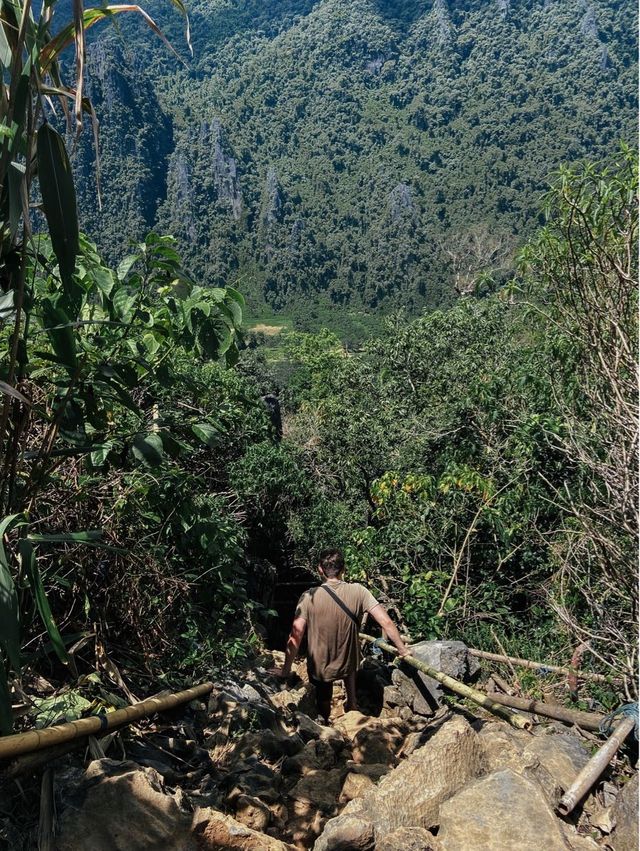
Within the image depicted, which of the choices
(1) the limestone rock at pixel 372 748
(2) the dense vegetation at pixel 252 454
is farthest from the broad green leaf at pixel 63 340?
(1) the limestone rock at pixel 372 748

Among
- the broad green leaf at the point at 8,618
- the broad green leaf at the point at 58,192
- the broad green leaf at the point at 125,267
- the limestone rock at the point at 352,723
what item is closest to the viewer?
the broad green leaf at the point at 8,618

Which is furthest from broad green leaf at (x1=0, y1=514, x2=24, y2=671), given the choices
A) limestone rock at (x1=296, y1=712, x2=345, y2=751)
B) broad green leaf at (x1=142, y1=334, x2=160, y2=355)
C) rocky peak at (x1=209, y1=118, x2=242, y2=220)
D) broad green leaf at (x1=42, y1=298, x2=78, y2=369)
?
rocky peak at (x1=209, y1=118, x2=242, y2=220)

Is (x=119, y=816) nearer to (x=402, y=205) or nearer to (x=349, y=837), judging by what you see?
(x=349, y=837)

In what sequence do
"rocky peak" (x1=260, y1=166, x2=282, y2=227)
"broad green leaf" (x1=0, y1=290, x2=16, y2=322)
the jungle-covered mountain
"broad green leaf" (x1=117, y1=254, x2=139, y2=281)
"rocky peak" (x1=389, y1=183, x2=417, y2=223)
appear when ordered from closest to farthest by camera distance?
"broad green leaf" (x1=0, y1=290, x2=16, y2=322) < "broad green leaf" (x1=117, y1=254, x2=139, y2=281) < the jungle-covered mountain < "rocky peak" (x1=389, y1=183, x2=417, y2=223) < "rocky peak" (x1=260, y1=166, x2=282, y2=227)

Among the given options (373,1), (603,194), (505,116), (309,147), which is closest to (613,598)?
(603,194)

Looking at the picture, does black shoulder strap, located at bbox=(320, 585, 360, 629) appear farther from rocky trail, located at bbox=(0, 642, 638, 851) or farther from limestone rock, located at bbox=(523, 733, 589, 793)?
limestone rock, located at bbox=(523, 733, 589, 793)

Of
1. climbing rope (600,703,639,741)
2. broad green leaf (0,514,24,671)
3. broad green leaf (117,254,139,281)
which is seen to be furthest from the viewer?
climbing rope (600,703,639,741)

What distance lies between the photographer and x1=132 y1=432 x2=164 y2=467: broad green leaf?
250 cm

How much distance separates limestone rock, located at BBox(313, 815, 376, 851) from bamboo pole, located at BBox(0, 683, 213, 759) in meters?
0.81

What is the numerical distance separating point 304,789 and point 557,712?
5.17 ft

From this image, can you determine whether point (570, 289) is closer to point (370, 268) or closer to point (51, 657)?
point (51, 657)

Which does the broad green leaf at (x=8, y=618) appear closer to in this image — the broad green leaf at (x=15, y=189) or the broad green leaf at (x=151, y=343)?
the broad green leaf at (x=15, y=189)

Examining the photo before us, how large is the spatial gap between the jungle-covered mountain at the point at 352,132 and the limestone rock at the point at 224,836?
50024 millimetres

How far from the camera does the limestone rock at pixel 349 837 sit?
7.34 ft
